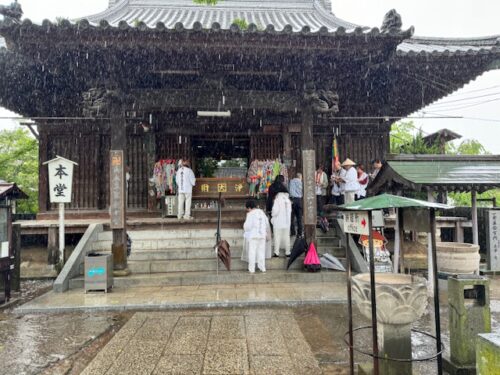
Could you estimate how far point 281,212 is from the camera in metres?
8.50

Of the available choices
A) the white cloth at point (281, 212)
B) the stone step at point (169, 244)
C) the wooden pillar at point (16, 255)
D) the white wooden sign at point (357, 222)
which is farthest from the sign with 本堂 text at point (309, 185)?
the wooden pillar at point (16, 255)

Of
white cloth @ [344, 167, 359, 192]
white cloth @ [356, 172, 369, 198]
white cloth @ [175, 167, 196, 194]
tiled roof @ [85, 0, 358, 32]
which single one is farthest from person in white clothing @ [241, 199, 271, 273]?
tiled roof @ [85, 0, 358, 32]

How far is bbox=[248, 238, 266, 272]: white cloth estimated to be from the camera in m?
8.11

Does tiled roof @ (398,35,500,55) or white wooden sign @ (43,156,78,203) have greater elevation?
tiled roof @ (398,35,500,55)

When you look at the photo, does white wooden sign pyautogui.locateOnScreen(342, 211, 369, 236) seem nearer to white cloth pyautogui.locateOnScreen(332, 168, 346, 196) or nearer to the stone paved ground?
the stone paved ground

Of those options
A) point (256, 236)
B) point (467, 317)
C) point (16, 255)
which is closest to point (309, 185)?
point (256, 236)

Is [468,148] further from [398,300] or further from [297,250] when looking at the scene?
[398,300]

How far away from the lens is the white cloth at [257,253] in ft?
26.6

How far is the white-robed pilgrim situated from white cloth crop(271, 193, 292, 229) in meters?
0.36

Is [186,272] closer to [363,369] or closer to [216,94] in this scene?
[216,94]

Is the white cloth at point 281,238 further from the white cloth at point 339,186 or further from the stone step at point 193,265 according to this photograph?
the white cloth at point 339,186

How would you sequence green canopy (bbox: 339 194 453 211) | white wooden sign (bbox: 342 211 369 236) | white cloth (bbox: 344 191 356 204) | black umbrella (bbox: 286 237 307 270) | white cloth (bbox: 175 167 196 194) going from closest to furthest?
1. green canopy (bbox: 339 194 453 211)
2. white wooden sign (bbox: 342 211 369 236)
3. black umbrella (bbox: 286 237 307 270)
4. white cloth (bbox: 175 167 196 194)
5. white cloth (bbox: 344 191 356 204)

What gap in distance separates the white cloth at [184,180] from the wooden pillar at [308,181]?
12.7ft

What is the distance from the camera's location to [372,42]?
7055 mm
